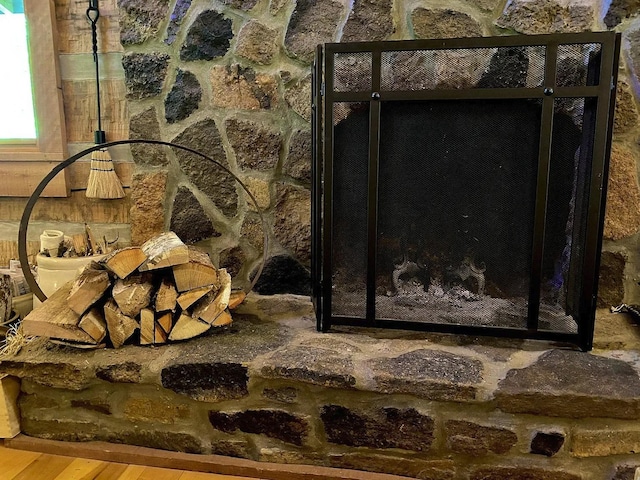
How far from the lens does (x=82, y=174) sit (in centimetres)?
188

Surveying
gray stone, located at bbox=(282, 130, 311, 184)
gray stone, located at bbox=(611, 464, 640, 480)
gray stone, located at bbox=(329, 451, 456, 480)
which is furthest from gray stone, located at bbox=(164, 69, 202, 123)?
gray stone, located at bbox=(611, 464, 640, 480)

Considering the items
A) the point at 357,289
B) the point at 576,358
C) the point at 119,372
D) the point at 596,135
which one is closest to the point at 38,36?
the point at 119,372

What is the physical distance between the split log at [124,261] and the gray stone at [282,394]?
0.47 meters

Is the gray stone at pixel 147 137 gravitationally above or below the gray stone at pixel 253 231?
above

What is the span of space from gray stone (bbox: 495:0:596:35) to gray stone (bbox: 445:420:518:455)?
1.09 m

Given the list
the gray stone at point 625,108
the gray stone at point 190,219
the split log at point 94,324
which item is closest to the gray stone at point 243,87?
the gray stone at point 190,219

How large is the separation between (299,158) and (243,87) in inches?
11.6

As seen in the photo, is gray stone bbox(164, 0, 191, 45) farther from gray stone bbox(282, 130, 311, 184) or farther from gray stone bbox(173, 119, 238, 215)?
gray stone bbox(282, 130, 311, 184)

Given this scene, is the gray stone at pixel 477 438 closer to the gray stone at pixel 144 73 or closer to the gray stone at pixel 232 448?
the gray stone at pixel 232 448

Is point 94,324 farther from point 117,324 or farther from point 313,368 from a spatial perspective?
point 313,368

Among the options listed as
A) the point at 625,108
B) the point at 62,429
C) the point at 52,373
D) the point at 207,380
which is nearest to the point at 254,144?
the point at 207,380

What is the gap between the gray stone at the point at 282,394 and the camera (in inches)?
49.4

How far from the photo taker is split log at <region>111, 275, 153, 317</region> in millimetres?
1333

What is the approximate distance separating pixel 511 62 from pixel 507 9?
9.5 inches
